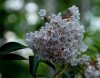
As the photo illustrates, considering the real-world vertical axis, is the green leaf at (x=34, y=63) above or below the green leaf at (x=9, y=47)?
below

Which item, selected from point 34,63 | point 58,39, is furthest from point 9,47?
point 58,39

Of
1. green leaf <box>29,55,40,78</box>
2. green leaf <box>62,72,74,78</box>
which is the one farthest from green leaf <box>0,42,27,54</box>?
green leaf <box>62,72,74,78</box>

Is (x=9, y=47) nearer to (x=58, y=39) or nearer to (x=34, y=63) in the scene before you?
(x=34, y=63)

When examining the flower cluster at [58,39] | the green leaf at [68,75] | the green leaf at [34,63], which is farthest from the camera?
the green leaf at [68,75]

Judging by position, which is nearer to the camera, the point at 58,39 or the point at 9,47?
the point at 58,39

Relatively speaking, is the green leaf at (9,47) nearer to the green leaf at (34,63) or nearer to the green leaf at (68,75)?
the green leaf at (34,63)

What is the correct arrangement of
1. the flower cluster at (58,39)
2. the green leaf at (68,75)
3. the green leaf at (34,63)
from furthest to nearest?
the green leaf at (68,75), the green leaf at (34,63), the flower cluster at (58,39)

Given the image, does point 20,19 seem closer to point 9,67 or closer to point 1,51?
point 9,67

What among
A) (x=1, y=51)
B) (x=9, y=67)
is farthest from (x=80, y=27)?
(x=9, y=67)

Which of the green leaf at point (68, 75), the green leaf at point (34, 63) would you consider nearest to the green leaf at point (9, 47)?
the green leaf at point (34, 63)
